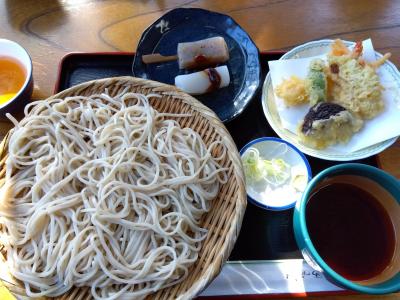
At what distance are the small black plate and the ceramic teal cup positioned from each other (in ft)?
1.64

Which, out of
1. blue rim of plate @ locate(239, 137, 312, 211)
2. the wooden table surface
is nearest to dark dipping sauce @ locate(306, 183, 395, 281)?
blue rim of plate @ locate(239, 137, 312, 211)

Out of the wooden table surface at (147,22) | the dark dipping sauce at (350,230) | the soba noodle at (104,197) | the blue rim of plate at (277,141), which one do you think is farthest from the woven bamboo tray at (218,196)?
the wooden table surface at (147,22)

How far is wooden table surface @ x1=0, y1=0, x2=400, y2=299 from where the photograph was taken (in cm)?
181

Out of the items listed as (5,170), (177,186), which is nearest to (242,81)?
(177,186)

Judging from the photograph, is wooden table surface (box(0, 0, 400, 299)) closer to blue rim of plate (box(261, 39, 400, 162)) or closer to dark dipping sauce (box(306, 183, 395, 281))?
blue rim of plate (box(261, 39, 400, 162))

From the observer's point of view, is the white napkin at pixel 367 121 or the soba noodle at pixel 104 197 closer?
the soba noodle at pixel 104 197

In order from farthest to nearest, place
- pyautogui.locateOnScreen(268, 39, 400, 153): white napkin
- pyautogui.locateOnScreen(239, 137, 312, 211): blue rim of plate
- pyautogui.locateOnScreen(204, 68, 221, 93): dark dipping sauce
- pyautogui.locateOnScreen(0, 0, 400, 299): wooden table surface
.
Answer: pyautogui.locateOnScreen(0, 0, 400, 299): wooden table surface → pyautogui.locateOnScreen(204, 68, 221, 93): dark dipping sauce → pyautogui.locateOnScreen(268, 39, 400, 153): white napkin → pyautogui.locateOnScreen(239, 137, 312, 211): blue rim of plate

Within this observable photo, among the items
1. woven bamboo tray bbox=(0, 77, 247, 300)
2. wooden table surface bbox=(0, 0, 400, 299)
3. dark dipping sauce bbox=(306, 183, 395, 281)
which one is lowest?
dark dipping sauce bbox=(306, 183, 395, 281)

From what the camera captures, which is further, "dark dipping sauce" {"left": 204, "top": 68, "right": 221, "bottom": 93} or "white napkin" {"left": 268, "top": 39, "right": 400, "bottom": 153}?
"dark dipping sauce" {"left": 204, "top": 68, "right": 221, "bottom": 93}

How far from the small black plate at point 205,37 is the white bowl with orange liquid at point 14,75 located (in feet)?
1.49

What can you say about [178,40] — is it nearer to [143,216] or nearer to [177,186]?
[177,186]

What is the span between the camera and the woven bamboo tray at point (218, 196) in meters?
1.17

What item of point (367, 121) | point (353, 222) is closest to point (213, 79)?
point (367, 121)

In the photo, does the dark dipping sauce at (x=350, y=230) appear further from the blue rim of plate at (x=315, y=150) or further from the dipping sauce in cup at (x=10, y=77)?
the dipping sauce in cup at (x=10, y=77)
